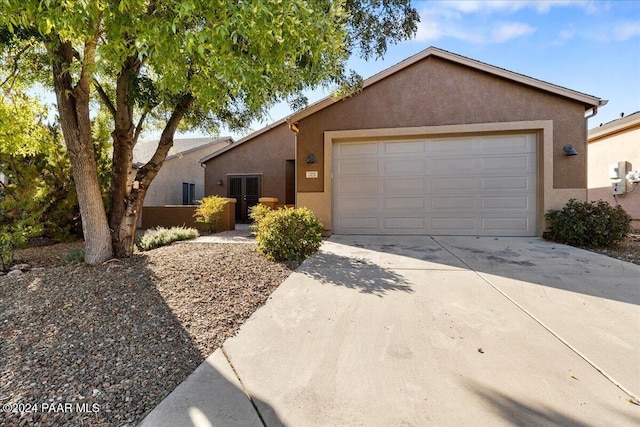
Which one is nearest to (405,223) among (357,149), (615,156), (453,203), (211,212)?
(453,203)

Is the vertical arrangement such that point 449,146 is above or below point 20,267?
above

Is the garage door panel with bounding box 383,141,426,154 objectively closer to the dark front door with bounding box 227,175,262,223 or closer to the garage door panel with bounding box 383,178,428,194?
the garage door panel with bounding box 383,178,428,194

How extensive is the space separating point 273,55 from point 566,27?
653cm

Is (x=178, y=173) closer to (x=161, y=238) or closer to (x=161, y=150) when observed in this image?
(x=161, y=238)

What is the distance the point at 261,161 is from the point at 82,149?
8946 millimetres

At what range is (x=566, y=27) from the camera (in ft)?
19.5

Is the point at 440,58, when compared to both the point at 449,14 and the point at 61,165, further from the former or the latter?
the point at 61,165

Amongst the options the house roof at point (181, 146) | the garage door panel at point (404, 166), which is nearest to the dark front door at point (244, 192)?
the house roof at point (181, 146)

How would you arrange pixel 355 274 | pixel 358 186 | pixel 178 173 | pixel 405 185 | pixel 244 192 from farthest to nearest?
pixel 178 173
pixel 244 192
pixel 358 186
pixel 405 185
pixel 355 274

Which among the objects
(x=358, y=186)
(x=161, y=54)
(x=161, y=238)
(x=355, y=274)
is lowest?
(x=355, y=274)

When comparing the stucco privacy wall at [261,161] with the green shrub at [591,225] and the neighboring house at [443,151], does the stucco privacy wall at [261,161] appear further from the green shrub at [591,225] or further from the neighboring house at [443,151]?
the green shrub at [591,225]

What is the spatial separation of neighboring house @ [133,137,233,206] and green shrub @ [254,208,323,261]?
8954 mm

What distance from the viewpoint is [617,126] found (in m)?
10.3

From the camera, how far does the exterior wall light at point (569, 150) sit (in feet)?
23.1
